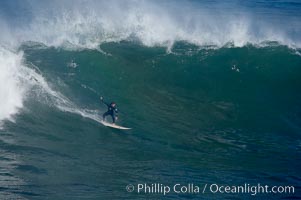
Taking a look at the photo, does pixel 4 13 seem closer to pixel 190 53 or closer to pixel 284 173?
pixel 190 53

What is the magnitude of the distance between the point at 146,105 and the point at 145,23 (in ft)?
32.2

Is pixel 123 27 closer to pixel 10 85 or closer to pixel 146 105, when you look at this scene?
pixel 146 105

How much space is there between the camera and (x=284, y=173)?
45.4ft

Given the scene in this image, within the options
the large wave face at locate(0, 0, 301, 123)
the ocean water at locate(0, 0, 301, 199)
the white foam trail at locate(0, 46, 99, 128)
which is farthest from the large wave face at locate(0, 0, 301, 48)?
the white foam trail at locate(0, 46, 99, 128)

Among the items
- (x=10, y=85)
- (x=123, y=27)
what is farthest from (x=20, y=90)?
(x=123, y=27)

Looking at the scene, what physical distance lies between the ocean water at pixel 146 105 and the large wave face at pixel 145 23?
143 millimetres

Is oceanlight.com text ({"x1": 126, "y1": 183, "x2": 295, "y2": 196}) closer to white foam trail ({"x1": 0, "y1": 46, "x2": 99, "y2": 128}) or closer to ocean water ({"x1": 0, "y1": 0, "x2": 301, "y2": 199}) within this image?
ocean water ({"x1": 0, "y1": 0, "x2": 301, "y2": 199})

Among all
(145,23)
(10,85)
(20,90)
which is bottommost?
(20,90)

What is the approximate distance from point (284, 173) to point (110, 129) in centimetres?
678

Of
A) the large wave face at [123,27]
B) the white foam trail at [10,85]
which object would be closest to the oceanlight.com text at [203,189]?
the white foam trail at [10,85]

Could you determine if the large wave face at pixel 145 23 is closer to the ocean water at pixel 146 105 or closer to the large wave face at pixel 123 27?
the large wave face at pixel 123 27

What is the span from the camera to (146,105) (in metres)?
19.0

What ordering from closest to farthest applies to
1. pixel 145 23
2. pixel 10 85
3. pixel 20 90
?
pixel 10 85, pixel 20 90, pixel 145 23

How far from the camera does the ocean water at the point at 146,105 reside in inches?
524
